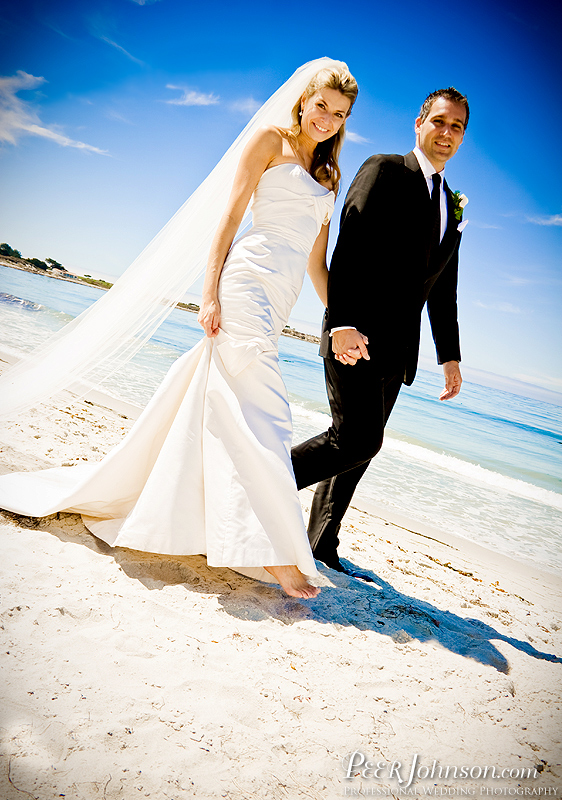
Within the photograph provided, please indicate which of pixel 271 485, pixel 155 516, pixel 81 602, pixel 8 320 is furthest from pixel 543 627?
pixel 8 320

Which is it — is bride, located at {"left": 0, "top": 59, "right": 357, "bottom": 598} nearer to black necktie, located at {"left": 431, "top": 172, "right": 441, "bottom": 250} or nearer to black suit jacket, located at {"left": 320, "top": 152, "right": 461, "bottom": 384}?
black suit jacket, located at {"left": 320, "top": 152, "right": 461, "bottom": 384}

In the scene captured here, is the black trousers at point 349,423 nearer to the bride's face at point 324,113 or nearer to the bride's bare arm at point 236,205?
the bride's bare arm at point 236,205

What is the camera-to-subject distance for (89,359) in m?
2.83

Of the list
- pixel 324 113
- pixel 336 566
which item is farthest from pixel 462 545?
pixel 324 113

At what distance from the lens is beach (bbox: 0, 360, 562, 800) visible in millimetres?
1202

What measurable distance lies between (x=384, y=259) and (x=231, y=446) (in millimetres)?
1219

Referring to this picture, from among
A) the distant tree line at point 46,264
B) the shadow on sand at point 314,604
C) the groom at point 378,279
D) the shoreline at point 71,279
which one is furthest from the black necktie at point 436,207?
the distant tree line at point 46,264

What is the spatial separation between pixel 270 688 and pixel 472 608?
1.82m

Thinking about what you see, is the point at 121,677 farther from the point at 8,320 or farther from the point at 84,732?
the point at 8,320

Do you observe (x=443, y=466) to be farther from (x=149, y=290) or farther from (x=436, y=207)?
(x=149, y=290)

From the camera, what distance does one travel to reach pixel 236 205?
7.73 ft

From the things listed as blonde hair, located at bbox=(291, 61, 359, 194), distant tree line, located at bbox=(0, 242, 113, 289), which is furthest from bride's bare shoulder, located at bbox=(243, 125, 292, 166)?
distant tree line, located at bbox=(0, 242, 113, 289)

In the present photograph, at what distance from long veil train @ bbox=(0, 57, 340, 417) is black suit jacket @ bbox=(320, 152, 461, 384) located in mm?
852

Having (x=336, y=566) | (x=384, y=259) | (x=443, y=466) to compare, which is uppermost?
(x=384, y=259)
